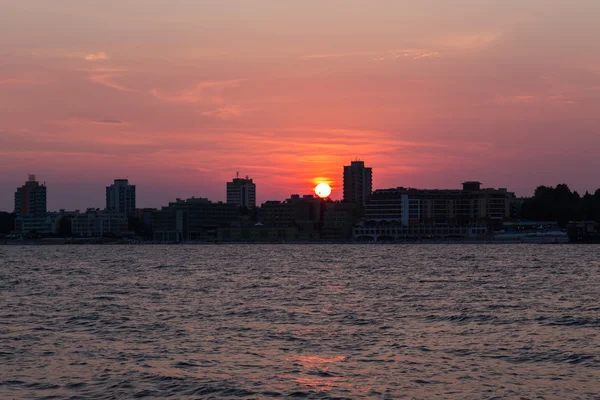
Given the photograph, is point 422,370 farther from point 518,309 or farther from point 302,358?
point 518,309

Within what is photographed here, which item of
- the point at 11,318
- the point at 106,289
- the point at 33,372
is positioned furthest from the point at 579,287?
the point at 33,372

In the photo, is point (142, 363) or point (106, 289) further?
point (106, 289)

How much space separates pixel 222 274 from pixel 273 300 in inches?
1582

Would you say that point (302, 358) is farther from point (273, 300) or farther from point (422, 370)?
point (273, 300)

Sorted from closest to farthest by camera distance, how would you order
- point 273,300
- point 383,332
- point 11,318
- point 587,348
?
point 587,348
point 383,332
point 11,318
point 273,300

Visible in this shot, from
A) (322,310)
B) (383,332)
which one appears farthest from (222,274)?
(383,332)

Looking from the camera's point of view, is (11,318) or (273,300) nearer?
(11,318)

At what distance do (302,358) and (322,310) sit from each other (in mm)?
18742

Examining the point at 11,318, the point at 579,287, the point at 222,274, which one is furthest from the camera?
the point at 222,274

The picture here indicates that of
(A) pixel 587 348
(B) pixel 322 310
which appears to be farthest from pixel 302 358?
(B) pixel 322 310

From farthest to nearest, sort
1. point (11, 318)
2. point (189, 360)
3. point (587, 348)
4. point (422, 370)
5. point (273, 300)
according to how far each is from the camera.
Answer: point (273, 300)
point (11, 318)
point (587, 348)
point (189, 360)
point (422, 370)

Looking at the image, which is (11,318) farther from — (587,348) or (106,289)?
(587,348)

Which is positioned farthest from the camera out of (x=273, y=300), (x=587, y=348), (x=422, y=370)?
(x=273, y=300)

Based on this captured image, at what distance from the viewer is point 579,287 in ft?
242
